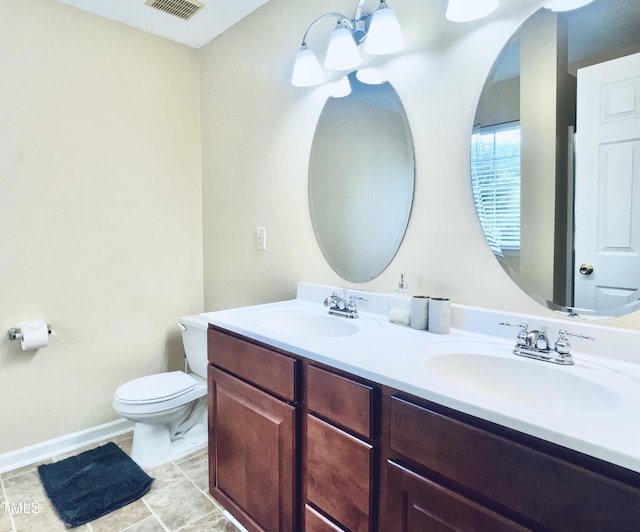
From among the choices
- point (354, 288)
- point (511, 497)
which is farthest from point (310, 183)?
point (511, 497)

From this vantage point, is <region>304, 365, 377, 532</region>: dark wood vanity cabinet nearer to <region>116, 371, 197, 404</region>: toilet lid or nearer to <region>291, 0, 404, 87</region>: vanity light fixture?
<region>116, 371, 197, 404</region>: toilet lid

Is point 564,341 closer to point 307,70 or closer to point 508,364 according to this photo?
point 508,364

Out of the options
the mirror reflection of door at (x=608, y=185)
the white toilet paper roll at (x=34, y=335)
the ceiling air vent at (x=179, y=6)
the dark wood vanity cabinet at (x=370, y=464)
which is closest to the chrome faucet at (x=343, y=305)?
the dark wood vanity cabinet at (x=370, y=464)

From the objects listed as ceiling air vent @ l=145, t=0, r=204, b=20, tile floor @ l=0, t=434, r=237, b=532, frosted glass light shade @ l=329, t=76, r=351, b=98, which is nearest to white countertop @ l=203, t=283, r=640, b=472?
tile floor @ l=0, t=434, r=237, b=532

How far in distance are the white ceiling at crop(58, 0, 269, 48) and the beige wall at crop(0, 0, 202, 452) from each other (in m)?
0.06

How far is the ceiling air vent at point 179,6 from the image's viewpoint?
204cm

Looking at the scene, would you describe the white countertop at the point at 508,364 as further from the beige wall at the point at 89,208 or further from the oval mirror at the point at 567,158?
the beige wall at the point at 89,208

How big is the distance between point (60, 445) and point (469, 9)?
273cm

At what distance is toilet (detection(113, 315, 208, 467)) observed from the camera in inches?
75.4

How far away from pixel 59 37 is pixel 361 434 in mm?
2423

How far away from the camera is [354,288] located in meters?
1.73

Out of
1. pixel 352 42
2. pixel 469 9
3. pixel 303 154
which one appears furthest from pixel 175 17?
pixel 469 9

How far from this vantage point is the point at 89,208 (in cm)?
220

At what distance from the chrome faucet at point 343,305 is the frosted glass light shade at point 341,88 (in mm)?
873
